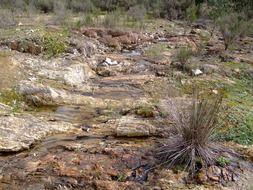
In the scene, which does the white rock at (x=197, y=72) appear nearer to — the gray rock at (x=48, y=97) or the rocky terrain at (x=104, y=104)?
the rocky terrain at (x=104, y=104)

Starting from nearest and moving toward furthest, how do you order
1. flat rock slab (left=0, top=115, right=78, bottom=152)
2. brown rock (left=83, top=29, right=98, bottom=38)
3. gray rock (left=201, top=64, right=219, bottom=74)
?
flat rock slab (left=0, top=115, right=78, bottom=152) < gray rock (left=201, top=64, right=219, bottom=74) < brown rock (left=83, top=29, right=98, bottom=38)

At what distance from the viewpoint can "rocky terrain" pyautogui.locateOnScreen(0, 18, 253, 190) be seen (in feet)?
14.0

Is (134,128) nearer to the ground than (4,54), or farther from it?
nearer to the ground

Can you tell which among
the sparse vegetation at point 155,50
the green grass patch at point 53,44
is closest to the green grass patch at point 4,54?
the green grass patch at point 53,44

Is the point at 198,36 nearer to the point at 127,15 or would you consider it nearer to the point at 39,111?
the point at 127,15

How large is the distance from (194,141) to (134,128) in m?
1.03

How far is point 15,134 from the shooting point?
498cm

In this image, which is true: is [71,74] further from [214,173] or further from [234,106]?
[214,173]

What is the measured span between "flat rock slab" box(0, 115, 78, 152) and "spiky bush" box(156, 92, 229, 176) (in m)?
1.50

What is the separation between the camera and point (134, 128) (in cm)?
518

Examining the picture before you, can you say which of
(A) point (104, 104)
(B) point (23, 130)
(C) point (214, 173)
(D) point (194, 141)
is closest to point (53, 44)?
(A) point (104, 104)

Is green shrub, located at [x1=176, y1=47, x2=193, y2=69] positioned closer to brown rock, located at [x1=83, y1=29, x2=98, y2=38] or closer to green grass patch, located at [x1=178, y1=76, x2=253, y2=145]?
green grass patch, located at [x1=178, y1=76, x2=253, y2=145]

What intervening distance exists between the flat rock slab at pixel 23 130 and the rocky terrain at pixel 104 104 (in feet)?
0.04

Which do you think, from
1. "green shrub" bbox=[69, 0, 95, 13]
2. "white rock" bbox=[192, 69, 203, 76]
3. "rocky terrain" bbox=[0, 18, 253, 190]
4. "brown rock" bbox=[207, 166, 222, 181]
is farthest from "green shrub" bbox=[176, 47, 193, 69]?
"green shrub" bbox=[69, 0, 95, 13]
